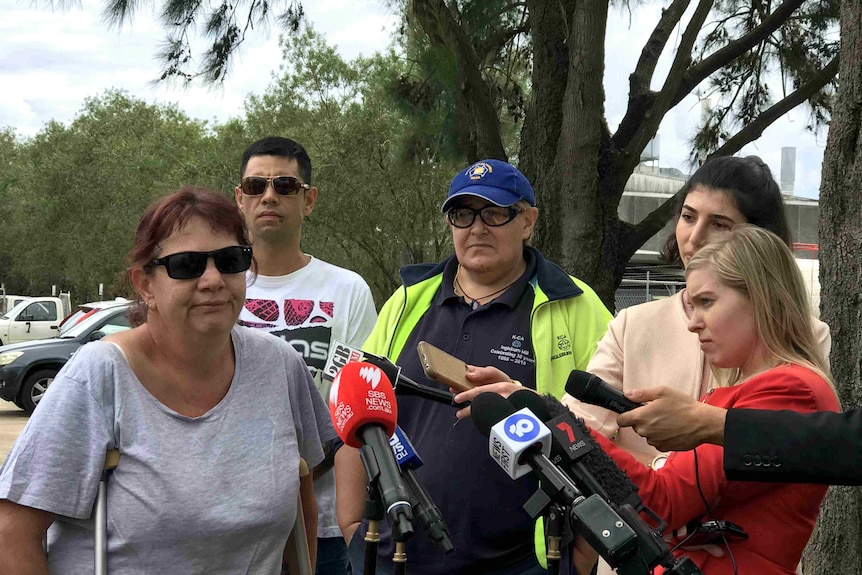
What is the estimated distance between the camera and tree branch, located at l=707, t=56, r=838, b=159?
923 centimetres

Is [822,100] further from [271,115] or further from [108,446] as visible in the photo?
[271,115]

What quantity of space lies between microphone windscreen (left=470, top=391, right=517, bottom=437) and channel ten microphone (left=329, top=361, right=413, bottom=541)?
0.69 feet

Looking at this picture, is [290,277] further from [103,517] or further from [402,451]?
[402,451]

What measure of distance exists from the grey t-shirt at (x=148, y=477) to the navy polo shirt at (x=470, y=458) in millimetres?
618

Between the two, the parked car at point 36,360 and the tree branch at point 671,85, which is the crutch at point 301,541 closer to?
the tree branch at point 671,85

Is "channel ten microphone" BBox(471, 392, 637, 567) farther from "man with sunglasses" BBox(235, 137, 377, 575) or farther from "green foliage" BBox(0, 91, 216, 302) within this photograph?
"green foliage" BBox(0, 91, 216, 302)

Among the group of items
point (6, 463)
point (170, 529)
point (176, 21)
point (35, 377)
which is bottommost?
point (35, 377)

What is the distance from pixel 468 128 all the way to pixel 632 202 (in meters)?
15.8

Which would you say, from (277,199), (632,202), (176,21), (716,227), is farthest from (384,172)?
(716,227)

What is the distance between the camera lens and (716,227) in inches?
112

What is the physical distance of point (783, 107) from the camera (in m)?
9.34

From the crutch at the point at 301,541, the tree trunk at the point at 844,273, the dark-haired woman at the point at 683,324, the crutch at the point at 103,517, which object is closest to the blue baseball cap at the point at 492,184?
the dark-haired woman at the point at 683,324

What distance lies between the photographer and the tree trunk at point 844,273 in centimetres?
412

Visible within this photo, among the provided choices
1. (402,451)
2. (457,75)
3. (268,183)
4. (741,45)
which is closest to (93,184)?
(457,75)
